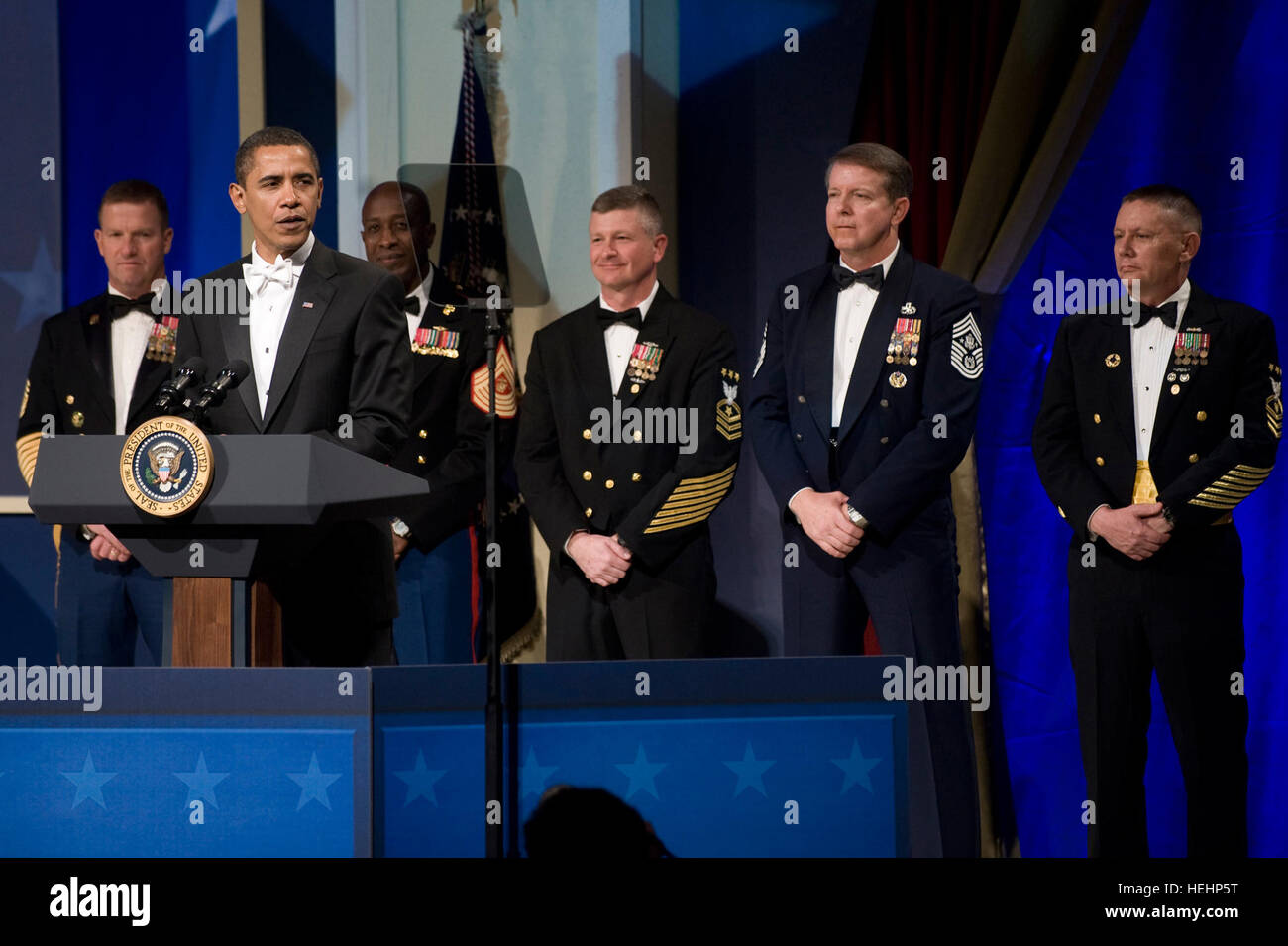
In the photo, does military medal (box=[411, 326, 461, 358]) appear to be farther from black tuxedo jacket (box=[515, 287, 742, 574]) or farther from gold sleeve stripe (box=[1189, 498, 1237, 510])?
gold sleeve stripe (box=[1189, 498, 1237, 510])

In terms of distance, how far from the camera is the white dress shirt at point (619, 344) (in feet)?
12.4

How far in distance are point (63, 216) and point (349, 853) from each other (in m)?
2.58

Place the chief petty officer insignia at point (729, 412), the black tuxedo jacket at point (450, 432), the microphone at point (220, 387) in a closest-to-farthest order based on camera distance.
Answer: the microphone at point (220, 387)
the chief petty officer insignia at point (729, 412)
the black tuxedo jacket at point (450, 432)

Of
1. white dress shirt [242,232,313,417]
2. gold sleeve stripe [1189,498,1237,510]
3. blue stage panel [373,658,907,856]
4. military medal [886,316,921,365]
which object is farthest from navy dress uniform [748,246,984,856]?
white dress shirt [242,232,313,417]

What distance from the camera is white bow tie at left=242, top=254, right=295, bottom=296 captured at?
3.24 m

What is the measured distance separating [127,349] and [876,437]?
1.99 m

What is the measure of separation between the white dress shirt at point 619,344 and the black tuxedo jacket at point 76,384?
3.84 feet

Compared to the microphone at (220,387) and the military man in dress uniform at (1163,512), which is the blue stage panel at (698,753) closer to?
the microphone at (220,387)

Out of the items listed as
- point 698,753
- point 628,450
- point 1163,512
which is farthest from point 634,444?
point 1163,512

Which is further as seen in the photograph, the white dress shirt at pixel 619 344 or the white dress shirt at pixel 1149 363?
the white dress shirt at pixel 619 344

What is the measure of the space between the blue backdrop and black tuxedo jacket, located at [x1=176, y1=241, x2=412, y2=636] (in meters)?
1.65

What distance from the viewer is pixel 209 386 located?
2.70m

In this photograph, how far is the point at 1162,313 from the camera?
367 centimetres

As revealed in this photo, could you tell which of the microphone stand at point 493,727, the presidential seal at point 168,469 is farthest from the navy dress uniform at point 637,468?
the presidential seal at point 168,469
